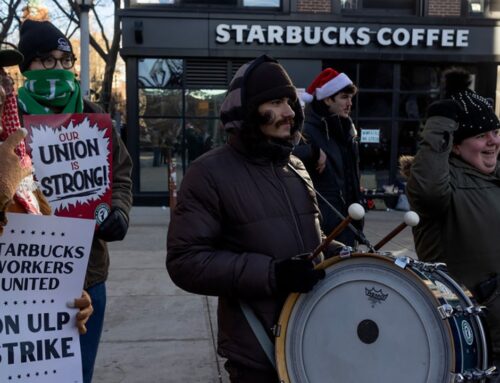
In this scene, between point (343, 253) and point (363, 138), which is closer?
point (343, 253)

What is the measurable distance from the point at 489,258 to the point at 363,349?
1047 millimetres

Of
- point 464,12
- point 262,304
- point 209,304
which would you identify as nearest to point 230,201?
point 262,304

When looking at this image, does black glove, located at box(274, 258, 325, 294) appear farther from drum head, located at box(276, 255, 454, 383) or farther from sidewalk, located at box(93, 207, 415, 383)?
sidewalk, located at box(93, 207, 415, 383)

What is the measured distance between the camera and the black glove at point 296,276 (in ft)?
5.87

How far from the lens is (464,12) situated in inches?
504

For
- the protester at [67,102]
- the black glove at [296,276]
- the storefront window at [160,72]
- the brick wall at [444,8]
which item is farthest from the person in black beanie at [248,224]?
the brick wall at [444,8]

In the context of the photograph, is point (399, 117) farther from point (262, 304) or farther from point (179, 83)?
point (262, 304)

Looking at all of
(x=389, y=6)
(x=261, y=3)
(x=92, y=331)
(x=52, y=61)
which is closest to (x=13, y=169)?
(x=52, y=61)

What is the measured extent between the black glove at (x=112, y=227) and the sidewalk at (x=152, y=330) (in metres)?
1.85

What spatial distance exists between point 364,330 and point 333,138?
91.2 inches

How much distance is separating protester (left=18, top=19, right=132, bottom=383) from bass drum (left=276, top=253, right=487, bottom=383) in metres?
0.99

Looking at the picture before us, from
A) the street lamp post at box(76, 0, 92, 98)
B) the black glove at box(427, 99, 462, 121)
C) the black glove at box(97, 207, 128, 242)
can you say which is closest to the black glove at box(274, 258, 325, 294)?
the black glove at box(97, 207, 128, 242)

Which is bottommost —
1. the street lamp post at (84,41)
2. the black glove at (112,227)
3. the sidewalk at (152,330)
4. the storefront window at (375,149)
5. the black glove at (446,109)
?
the sidewalk at (152,330)

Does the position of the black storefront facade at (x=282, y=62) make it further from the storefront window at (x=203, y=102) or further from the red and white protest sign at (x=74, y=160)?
the red and white protest sign at (x=74, y=160)
